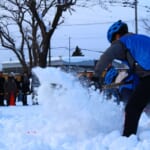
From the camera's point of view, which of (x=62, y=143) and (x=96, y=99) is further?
(x=96, y=99)

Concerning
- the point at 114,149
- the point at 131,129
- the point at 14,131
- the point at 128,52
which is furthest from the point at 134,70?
the point at 14,131

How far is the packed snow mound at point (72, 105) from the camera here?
6562 mm

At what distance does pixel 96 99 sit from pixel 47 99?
68 centimetres

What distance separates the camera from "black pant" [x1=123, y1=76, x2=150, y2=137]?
582 cm

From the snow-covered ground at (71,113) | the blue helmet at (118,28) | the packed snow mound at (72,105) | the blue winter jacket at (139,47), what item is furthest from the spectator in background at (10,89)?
the blue winter jacket at (139,47)

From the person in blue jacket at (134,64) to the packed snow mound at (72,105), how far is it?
675mm

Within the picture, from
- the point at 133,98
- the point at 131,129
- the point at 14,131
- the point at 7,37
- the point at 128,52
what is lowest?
the point at 7,37

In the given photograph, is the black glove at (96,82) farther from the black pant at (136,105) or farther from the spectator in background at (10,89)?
the spectator in background at (10,89)

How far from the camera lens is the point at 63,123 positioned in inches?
264

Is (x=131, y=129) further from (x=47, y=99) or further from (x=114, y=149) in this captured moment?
(x=47, y=99)

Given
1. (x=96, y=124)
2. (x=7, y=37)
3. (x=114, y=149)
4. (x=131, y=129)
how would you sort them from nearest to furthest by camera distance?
(x=114, y=149) → (x=131, y=129) → (x=96, y=124) → (x=7, y=37)

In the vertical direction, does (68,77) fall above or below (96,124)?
above

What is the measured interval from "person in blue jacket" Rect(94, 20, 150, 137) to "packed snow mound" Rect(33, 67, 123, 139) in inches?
26.6

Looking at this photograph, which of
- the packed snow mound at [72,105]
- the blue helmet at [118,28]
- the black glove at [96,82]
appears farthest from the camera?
Result: the packed snow mound at [72,105]
